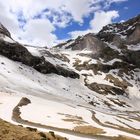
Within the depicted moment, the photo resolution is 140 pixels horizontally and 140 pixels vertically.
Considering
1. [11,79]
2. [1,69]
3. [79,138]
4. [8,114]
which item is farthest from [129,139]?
[1,69]

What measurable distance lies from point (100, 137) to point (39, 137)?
905 inches

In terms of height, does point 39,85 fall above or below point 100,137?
above

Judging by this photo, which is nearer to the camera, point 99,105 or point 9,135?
point 9,135

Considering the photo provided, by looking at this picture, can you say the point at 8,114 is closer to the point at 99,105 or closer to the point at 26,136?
the point at 26,136

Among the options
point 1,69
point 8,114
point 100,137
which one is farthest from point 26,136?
point 1,69

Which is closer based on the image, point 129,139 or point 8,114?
point 129,139

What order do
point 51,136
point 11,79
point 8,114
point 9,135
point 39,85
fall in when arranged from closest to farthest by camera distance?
point 9,135 < point 51,136 < point 8,114 < point 11,79 < point 39,85

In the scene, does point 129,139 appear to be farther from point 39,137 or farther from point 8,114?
point 8,114

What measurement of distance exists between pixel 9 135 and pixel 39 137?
11.7ft

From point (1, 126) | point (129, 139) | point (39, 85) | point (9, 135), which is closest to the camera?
point (9, 135)

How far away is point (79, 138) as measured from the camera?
1999 inches

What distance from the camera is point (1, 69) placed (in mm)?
196750

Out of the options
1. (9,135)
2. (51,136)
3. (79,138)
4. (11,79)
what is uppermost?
(11,79)

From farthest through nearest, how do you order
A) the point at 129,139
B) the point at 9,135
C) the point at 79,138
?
the point at 129,139 → the point at 79,138 → the point at 9,135
